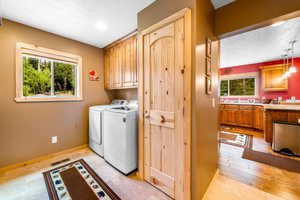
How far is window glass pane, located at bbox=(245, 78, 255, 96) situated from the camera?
15.5ft

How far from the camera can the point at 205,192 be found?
60.1 inches

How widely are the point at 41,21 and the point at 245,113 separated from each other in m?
5.91

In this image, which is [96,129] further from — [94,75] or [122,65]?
[122,65]

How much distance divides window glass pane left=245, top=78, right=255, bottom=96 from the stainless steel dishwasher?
2.54m

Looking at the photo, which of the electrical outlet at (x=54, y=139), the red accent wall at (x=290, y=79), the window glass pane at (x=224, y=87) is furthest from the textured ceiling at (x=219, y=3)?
the window glass pane at (x=224, y=87)

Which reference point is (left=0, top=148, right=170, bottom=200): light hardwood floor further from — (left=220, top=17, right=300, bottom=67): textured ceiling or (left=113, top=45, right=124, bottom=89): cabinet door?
(left=220, top=17, right=300, bottom=67): textured ceiling

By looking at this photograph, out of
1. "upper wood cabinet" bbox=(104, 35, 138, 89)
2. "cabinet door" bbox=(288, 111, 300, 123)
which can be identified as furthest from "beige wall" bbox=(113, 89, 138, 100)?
"cabinet door" bbox=(288, 111, 300, 123)

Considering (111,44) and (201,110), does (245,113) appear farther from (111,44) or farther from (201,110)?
(111,44)

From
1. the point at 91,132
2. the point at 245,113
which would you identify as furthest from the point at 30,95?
the point at 245,113

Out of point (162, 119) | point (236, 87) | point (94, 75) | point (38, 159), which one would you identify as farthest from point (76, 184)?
point (236, 87)

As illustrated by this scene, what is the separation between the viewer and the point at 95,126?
2561mm

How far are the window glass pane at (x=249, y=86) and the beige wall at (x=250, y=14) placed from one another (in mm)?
4221

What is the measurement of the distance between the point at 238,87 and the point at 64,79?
19.8ft

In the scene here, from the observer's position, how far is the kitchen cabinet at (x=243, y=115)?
4039mm
